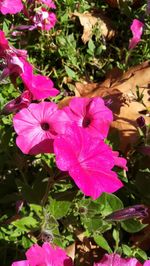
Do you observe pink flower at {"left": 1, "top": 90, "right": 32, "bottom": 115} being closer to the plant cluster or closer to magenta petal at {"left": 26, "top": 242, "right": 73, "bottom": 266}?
the plant cluster

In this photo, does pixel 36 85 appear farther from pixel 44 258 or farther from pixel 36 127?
pixel 44 258

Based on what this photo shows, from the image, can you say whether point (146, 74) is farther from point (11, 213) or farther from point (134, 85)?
point (11, 213)

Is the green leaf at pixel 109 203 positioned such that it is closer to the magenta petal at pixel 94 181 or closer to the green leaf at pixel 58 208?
the green leaf at pixel 58 208

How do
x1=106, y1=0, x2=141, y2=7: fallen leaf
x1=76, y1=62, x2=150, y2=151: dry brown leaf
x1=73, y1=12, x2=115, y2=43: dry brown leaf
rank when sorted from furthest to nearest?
x1=106, y1=0, x2=141, y2=7: fallen leaf < x1=73, y1=12, x2=115, y2=43: dry brown leaf < x1=76, y1=62, x2=150, y2=151: dry brown leaf

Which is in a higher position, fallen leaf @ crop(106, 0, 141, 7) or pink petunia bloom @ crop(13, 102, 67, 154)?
pink petunia bloom @ crop(13, 102, 67, 154)

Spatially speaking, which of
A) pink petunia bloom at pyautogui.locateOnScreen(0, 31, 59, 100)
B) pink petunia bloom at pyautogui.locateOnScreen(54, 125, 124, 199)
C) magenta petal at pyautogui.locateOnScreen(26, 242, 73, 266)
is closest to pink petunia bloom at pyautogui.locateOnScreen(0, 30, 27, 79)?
pink petunia bloom at pyautogui.locateOnScreen(0, 31, 59, 100)

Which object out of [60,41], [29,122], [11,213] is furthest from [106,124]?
[60,41]

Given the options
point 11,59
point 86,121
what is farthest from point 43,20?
point 86,121

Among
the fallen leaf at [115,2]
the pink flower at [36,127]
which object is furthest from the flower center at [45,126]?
the fallen leaf at [115,2]
